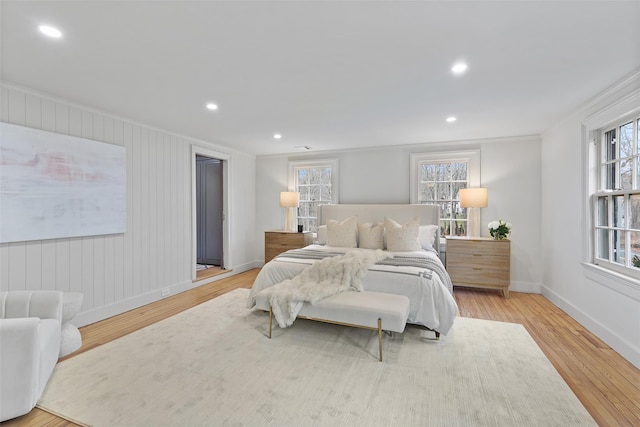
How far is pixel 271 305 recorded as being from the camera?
286 centimetres

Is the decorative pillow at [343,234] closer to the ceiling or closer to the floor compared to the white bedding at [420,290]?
closer to the ceiling

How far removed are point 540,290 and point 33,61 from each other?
6.43 metres

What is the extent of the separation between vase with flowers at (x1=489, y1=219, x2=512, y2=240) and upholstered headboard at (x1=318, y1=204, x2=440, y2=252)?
2.54 feet

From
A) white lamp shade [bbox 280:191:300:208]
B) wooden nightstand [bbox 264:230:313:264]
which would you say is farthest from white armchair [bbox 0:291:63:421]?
white lamp shade [bbox 280:191:300:208]

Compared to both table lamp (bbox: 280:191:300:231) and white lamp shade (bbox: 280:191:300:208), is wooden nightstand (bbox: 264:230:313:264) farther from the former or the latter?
white lamp shade (bbox: 280:191:300:208)

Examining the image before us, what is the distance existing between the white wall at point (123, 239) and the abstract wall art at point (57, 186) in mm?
122

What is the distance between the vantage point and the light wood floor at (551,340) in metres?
1.88

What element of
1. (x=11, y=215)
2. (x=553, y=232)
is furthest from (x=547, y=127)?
(x=11, y=215)

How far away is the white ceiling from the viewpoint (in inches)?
65.7

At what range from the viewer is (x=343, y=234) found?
459 centimetres

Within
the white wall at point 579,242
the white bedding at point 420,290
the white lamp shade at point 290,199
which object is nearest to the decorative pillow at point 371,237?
the white bedding at point 420,290

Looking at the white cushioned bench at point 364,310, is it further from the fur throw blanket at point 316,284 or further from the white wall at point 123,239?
the white wall at point 123,239

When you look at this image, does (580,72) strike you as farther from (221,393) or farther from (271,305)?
(221,393)

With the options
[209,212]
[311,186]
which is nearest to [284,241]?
[311,186]
